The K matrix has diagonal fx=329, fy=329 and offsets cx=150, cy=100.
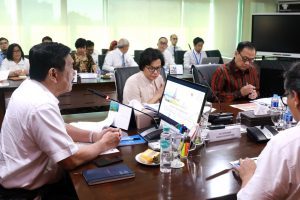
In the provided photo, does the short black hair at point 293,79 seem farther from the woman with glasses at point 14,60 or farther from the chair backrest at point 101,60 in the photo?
the chair backrest at point 101,60

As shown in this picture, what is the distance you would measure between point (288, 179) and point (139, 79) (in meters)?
1.87

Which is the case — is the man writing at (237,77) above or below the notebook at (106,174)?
above

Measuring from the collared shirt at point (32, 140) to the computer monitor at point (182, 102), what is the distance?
605 millimetres

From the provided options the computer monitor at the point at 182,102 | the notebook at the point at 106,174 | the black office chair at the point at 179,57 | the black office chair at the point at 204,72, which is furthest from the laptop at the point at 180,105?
the black office chair at the point at 179,57

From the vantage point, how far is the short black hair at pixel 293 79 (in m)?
1.06

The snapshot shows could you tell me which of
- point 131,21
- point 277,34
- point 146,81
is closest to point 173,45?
point 131,21

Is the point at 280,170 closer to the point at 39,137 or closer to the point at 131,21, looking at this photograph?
the point at 39,137

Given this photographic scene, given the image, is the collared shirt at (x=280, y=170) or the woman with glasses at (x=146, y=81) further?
the woman with glasses at (x=146, y=81)

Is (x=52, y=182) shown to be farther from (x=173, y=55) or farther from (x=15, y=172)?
(x=173, y=55)

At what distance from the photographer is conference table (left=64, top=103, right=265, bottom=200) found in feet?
4.10

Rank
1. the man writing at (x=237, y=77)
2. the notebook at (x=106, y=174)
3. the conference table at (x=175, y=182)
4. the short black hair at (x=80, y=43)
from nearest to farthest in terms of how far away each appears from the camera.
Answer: the conference table at (x=175, y=182) → the notebook at (x=106, y=174) → the man writing at (x=237, y=77) → the short black hair at (x=80, y=43)

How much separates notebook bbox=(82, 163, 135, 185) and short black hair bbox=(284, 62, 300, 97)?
2.35 feet

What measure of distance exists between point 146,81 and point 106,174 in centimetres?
149

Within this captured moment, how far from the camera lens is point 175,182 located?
A: 1.35m
